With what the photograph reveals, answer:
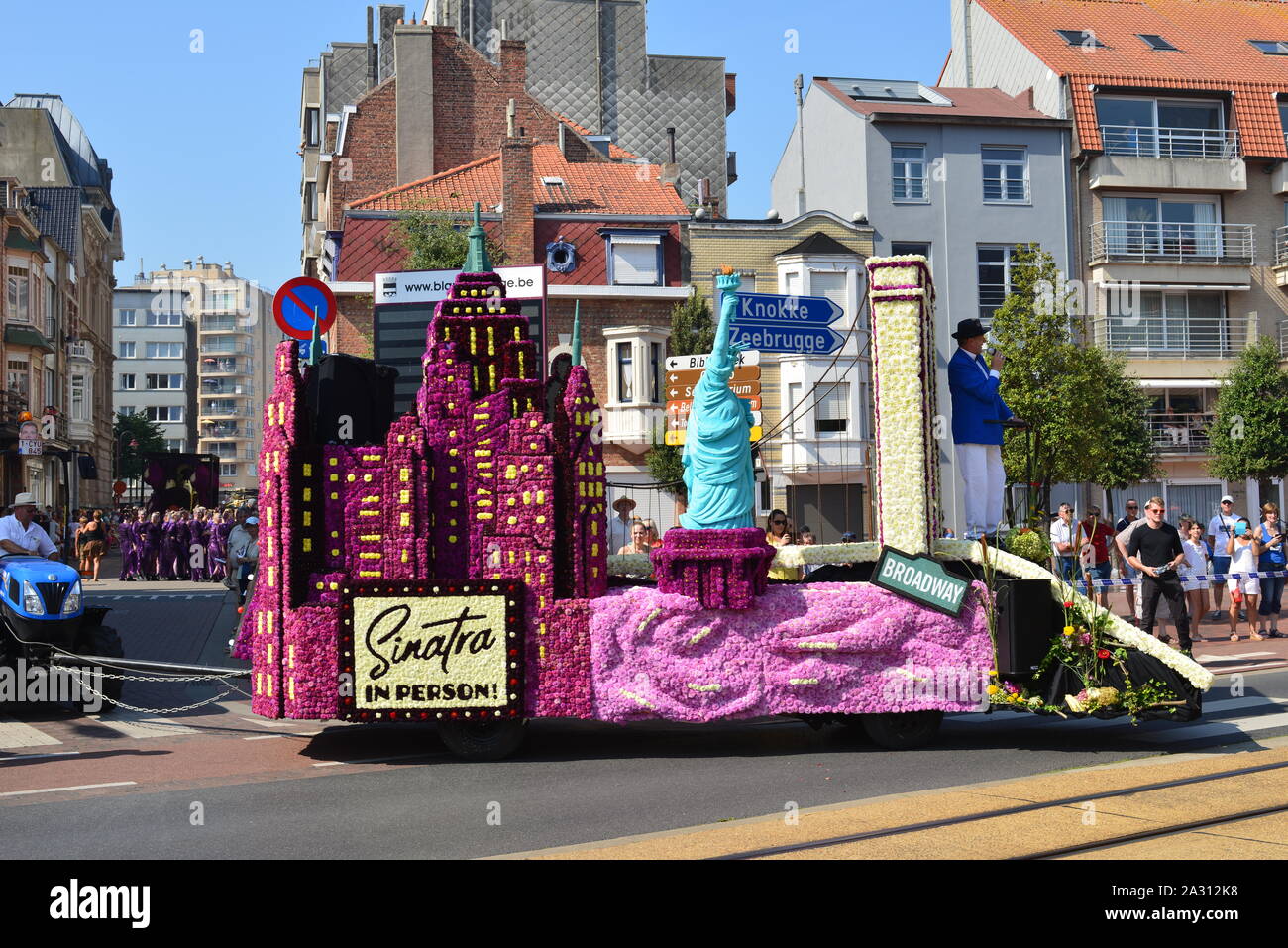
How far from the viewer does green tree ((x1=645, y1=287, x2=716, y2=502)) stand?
3469cm

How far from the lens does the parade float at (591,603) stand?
34.3 feet

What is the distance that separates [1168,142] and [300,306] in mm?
35026

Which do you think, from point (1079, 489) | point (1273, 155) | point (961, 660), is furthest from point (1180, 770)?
point (1273, 155)

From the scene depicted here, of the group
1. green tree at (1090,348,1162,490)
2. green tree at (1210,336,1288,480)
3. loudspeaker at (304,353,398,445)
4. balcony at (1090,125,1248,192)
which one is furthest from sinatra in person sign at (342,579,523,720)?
balcony at (1090,125,1248,192)

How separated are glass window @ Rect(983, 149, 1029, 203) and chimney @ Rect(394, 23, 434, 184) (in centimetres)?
1653

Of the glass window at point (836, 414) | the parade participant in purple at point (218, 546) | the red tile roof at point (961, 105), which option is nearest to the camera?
the parade participant in purple at point (218, 546)

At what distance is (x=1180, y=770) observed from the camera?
9.23 metres

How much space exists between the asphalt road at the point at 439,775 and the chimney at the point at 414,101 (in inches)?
1229

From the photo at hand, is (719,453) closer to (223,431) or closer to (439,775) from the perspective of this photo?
(439,775)

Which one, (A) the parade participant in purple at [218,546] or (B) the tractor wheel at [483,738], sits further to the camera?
(A) the parade participant in purple at [218,546]

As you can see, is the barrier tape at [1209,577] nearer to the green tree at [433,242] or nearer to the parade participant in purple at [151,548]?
the green tree at [433,242]

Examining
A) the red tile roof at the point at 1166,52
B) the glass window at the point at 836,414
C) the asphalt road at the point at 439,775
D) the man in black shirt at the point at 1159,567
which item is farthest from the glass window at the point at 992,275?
the asphalt road at the point at 439,775

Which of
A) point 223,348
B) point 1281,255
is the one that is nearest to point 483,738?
point 1281,255

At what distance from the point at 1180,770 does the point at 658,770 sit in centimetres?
353
